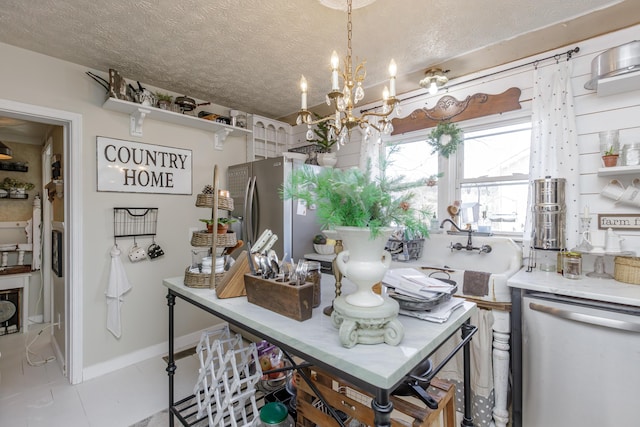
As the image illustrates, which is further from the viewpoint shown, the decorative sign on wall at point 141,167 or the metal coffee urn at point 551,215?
the decorative sign on wall at point 141,167

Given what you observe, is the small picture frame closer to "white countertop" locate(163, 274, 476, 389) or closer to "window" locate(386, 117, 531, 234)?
"white countertop" locate(163, 274, 476, 389)

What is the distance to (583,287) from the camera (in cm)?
154

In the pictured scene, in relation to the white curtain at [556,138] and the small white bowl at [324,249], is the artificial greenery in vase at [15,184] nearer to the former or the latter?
the small white bowl at [324,249]

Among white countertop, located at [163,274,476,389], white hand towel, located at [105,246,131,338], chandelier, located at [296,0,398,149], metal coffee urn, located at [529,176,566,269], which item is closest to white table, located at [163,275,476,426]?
white countertop, located at [163,274,476,389]

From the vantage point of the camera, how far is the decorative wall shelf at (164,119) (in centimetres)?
245

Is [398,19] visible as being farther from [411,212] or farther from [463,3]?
[411,212]

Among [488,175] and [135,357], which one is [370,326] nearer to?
[488,175]

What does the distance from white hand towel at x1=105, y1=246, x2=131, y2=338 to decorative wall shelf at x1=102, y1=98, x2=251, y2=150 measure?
43.9 inches

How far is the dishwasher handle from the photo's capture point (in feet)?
4.36

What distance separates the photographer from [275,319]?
42.2 inches

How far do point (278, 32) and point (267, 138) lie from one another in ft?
5.64

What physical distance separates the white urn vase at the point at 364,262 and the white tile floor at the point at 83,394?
198cm

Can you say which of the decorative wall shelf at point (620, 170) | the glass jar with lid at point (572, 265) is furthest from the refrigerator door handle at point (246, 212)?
the decorative wall shelf at point (620, 170)

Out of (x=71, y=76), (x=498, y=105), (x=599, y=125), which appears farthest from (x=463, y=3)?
(x=71, y=76)
